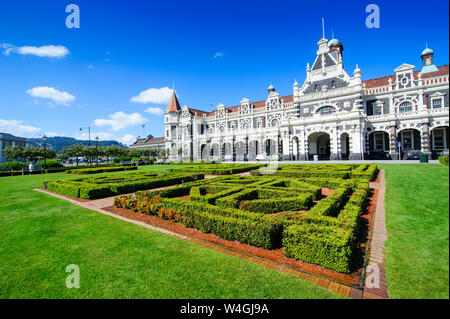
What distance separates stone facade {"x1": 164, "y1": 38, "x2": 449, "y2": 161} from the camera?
30.5 m

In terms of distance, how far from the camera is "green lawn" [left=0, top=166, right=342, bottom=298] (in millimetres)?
3836

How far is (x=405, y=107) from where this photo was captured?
3306 centimetres

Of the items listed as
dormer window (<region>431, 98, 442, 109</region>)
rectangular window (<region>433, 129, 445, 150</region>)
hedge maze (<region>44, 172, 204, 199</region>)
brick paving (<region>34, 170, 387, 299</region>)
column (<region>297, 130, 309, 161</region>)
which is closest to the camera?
brick paving (<region>34, 170, 387, 299</region>)

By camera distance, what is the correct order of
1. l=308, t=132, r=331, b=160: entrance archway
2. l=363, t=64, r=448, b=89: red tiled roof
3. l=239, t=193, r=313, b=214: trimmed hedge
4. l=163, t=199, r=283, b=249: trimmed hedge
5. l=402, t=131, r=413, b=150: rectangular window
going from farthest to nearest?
l=308, t=132, r=331, b=160: entrance archway
l=363, t=64, r=448, b=89: red tiled roof
l=402, t=131, r=413, b=150: rectangular window
l=239, t=193, r=313, b=214: trimmed hedge
l=163, t=199, r=283, b=249: trimmed hedge

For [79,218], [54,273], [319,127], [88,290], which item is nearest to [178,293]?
[88,290]

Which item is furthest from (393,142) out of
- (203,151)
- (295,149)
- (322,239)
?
(203,151)

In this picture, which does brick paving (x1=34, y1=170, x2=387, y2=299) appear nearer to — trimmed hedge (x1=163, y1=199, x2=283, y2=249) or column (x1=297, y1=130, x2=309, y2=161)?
trimmed hedge (x1=163, y1=199, x2=283, y2=249)

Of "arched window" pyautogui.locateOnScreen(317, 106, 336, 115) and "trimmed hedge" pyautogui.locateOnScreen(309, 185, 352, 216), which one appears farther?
"arched window" pyautogui.locateOnScreen(317, 106, 336, 115)

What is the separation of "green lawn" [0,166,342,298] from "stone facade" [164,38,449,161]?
33.3 meters

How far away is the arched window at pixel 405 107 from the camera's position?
108 ft

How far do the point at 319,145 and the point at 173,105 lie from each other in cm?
4299

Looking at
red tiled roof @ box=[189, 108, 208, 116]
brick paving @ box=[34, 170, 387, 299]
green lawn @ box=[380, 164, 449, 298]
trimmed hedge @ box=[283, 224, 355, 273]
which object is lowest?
brick paving @ box=[34, 170, 387, 299]

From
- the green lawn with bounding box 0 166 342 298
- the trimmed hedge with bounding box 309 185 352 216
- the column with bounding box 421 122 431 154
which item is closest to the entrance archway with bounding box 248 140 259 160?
the column with bounding box 421 122 431 154

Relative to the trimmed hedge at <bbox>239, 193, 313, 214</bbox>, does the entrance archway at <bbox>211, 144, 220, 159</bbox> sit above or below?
above
